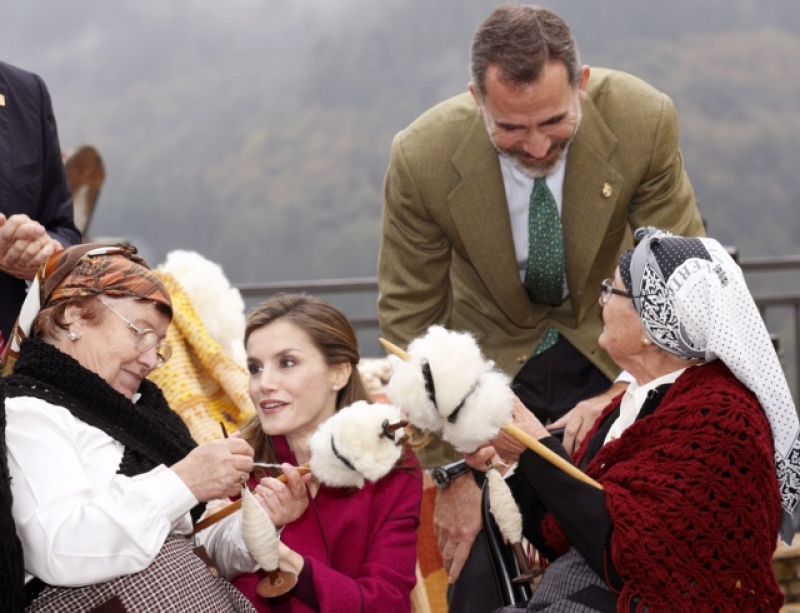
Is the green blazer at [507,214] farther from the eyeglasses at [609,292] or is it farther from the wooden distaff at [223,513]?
the wooden distaff at [223,513]

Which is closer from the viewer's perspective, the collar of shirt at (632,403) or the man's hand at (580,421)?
the collar of shirt at (632,403)

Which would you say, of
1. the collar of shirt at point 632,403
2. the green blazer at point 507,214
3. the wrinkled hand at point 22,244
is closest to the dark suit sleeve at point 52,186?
the wrinkled hand at point 22,244

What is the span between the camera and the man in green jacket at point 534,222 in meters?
3.71

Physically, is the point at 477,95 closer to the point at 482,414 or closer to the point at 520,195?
the point at 520,195

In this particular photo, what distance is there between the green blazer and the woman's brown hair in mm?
634

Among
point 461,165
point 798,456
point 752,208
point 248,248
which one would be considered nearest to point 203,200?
point 248,248

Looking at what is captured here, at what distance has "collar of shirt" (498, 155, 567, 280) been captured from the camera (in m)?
3.75

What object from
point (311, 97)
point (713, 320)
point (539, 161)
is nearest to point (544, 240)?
point (539, 161)

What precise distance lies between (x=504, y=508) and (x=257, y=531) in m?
0.56

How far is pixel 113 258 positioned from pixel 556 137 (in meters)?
1.32

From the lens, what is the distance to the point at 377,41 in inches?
595

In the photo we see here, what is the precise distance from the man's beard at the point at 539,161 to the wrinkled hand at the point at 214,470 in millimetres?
1341

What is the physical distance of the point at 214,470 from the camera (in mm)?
2557

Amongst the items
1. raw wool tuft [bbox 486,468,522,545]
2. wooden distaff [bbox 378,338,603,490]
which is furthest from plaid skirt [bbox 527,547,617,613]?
wooden distaff [bbox 378,338,603,490]
